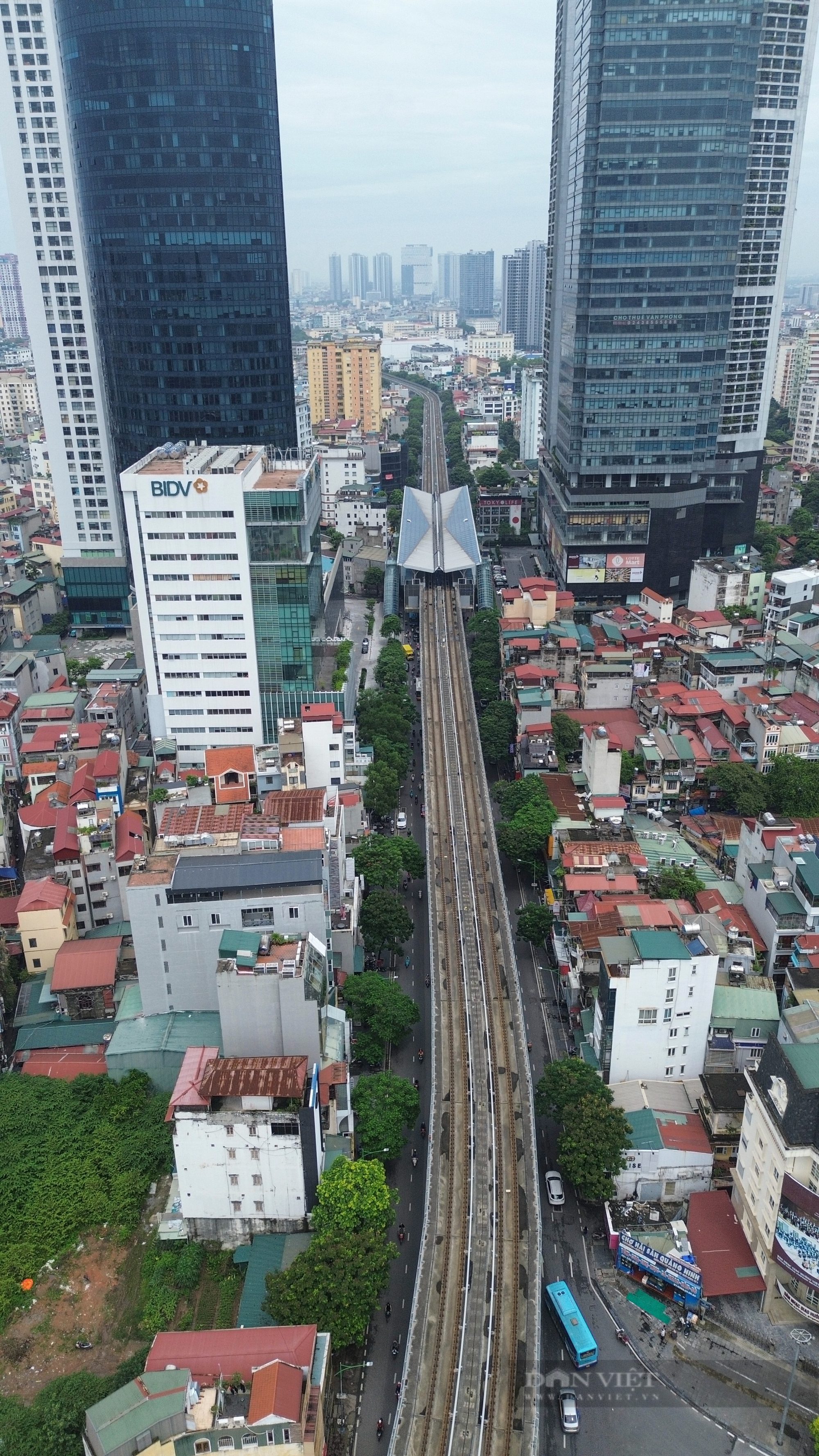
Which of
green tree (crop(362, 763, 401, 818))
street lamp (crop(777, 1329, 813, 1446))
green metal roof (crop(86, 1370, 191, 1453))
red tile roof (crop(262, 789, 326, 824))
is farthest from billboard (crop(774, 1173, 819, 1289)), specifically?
green tree (crop(362, 763, 401, 818))

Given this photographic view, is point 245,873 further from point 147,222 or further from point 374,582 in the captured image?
point 374,582

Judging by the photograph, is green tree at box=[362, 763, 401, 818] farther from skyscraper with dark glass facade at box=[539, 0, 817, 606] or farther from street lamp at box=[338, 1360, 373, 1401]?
skyscraper with dark glass facade at box=[539, 0, 817, 606]

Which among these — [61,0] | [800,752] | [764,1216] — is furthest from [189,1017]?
[61,0]

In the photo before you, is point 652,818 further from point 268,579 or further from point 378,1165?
point 378,1165

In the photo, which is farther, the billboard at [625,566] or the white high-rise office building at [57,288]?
the billboard at [625,566]

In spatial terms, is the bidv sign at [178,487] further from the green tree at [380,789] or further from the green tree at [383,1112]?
the green tree at [383,1112]

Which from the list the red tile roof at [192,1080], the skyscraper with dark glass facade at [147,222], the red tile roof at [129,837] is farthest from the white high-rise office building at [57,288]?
the red tile roof at [192,1080]

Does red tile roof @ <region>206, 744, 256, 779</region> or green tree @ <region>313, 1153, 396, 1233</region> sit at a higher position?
red tile roof @ <region>206, 744, 256, 779</region>
